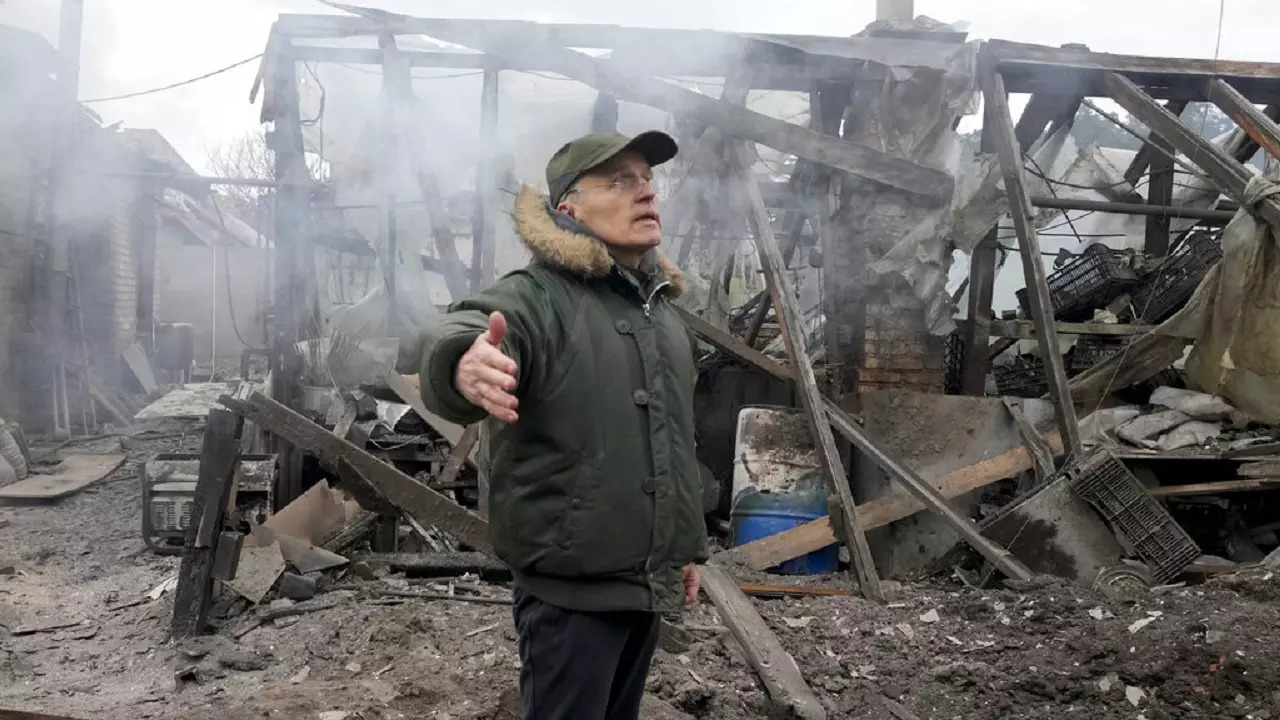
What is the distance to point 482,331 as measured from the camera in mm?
1746

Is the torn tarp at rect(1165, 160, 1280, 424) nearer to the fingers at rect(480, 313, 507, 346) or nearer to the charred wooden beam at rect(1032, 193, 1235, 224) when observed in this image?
the charred wooden beam at rect(1032, 193, 1235, 224)

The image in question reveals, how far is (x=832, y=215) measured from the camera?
604 centimetres

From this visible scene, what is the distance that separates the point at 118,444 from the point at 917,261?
9.14m

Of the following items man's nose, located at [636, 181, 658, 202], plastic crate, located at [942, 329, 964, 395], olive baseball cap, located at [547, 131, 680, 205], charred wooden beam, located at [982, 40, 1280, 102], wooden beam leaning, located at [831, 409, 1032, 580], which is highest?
charred wooden beam, located at [982, 40, 1280, 102]

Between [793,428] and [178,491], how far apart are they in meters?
4.18

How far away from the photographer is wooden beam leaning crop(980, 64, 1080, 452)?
484cm

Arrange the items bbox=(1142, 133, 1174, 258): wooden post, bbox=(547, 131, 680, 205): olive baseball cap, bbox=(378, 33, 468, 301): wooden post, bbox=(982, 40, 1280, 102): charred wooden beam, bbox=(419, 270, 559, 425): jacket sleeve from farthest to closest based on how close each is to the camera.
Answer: bbox=(1142, 133, 1174, 258): wooden post < bbox=(378, 33, 468, 301): wooden post < bbox=(982, 40, 1280, 102): charred wooden beam < bbox=(547, 131, 680, 205): olive baseball cap < bbox=(419, 270, 559, 425): jacket sleeve

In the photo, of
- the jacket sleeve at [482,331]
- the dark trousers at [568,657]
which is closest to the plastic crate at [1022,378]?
the dark trousers at [568,657]

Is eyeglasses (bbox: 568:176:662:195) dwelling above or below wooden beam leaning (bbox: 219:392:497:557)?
above

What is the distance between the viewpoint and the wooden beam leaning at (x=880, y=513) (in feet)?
16.2

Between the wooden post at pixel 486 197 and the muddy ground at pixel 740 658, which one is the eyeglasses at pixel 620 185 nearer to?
the muddy ground at pixel 740 658

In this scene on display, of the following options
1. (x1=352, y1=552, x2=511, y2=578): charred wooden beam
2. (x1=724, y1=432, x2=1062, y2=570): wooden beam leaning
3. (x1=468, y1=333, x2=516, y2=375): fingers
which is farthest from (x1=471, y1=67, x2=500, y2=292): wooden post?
(x1=468, y1=333, x2=516, y2=375): fingers

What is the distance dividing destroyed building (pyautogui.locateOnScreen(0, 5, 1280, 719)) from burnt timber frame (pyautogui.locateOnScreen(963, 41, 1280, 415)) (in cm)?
3

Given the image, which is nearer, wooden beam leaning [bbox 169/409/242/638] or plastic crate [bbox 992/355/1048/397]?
wooden beam leaning [bbox 169/409/242/638]
